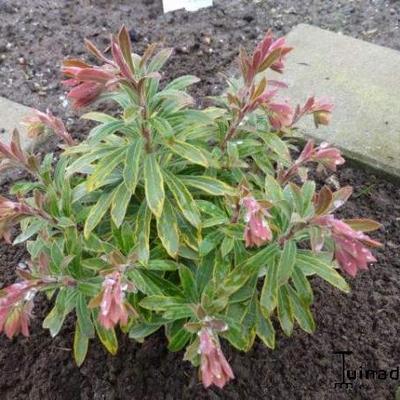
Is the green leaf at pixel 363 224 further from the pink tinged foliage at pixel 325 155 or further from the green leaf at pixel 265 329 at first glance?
the green leaf at pixel 265 329

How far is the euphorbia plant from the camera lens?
166 centimetres

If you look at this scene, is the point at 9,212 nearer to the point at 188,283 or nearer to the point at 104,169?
the point at 104,169

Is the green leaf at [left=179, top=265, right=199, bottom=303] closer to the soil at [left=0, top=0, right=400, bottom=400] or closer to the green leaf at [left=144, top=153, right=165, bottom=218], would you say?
the green leaf at [left=144, top=153, right=165, bottom=218]

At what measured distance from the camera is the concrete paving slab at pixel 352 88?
302 cm

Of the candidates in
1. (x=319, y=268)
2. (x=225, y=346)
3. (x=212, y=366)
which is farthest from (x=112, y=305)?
(x=225, y=346)

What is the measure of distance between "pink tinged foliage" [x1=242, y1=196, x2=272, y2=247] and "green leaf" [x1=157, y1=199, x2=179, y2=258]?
33cm

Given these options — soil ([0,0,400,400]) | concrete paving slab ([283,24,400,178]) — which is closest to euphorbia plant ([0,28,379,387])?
soil ([0,0,400,400])

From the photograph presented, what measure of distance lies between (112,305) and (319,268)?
0.71m

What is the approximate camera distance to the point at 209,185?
1856 mm

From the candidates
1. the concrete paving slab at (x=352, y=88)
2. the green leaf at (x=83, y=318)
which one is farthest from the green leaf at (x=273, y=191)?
the concrete paving slab at (x=352, y=88)

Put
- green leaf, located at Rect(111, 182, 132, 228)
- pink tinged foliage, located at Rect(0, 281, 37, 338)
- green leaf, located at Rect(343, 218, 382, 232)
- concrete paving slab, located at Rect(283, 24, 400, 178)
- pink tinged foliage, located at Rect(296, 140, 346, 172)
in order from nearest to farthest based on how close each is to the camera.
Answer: pink tinged foliage, located at Rect(0, 281, 37, 338), green leaf, located at Rect(343, 218, 382, 232), green leaf, located at Rect(111, 182, 132, 228), pink tinged foliage, located at Rect(296, 140, 346, 172), concrete paving slab, located at Rect(283, 24, 400, 178)

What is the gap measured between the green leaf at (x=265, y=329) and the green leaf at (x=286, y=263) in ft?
0.80

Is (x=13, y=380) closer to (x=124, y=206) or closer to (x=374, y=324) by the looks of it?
(x=124, y=206)

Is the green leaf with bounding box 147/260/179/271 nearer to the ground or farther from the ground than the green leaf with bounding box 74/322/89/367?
farther from the ground
